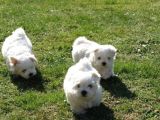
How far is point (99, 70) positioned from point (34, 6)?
28.2 feet

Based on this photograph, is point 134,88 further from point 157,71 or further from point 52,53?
point 52,53

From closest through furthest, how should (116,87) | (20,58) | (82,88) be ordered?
(82,88)
(116,87)
(20,58)

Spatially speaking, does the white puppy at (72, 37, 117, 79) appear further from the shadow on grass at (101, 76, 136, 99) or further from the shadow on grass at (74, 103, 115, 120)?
the shadow on grass at (74, 103, 115, 120)

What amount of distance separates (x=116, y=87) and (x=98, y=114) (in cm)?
134

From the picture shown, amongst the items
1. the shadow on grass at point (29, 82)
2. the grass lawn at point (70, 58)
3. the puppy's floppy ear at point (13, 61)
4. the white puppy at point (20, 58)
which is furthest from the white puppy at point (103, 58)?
the puppy's floppy ear at point (13, 61)

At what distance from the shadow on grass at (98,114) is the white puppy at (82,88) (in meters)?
0.09

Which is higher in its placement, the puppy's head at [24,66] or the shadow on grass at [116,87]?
the puppy's head at [24,66]

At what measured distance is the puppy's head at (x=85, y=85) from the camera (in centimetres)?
938

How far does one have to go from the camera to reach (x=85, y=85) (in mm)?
9391

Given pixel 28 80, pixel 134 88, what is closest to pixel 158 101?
pixel 134 88

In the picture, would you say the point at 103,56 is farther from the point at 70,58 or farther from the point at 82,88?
the point at 70,58

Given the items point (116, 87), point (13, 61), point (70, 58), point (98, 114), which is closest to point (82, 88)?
point (98, 114)

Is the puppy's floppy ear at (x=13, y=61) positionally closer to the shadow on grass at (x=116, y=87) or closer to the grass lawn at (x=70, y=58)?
the grass lawn at (x=70, y=58)

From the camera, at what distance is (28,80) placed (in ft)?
38.4
